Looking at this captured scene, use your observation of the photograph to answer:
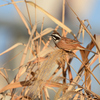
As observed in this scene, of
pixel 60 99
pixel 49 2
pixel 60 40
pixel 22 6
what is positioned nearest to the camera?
pixel 60 99

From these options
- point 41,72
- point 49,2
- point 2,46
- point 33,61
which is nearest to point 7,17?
point 2,46

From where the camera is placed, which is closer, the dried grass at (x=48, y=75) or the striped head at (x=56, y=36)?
the dried grass at (x=48, y=75)

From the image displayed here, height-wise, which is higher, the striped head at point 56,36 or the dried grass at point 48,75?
the striped head at point 56,36

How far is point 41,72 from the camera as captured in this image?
80 centimetres

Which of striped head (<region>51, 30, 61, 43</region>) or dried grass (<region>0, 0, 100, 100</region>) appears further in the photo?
striped head (<region>51, 30, 61, 43</region>)

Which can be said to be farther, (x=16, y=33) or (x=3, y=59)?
(x=16, y=33)

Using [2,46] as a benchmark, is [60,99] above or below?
below

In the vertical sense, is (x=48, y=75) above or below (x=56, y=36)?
below

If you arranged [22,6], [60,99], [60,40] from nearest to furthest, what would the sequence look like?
[60,99], [60,40], [22,6]

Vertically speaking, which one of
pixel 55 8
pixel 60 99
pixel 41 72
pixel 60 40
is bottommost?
pixel 60 99

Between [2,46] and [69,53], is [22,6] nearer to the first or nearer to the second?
[2,46]

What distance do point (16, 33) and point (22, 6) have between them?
19.1 inches

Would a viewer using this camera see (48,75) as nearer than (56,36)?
Yes

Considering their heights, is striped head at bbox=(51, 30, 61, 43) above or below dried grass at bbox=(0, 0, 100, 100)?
above
